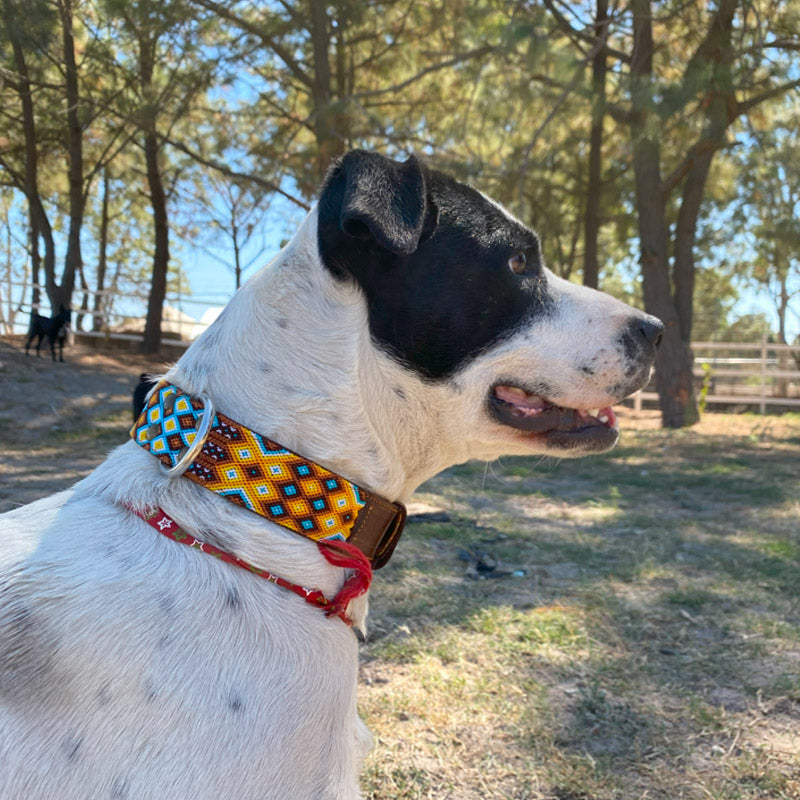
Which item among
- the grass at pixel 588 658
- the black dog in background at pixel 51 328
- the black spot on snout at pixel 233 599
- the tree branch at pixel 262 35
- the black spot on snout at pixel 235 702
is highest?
the tree branch at pixel 262 35

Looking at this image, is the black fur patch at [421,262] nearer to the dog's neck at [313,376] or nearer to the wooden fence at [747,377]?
the dog's neck at [313,376]

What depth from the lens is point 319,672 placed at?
1435 mm

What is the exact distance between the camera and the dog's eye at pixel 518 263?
189 cm

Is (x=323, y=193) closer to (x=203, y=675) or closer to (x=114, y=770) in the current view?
(x=203, y=675)

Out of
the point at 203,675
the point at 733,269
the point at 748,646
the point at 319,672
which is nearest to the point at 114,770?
the point at 203,675

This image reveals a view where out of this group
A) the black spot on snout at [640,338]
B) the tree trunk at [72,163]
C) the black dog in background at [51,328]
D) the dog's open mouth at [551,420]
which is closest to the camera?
the dog's open mouth at [551,420]

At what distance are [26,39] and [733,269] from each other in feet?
71.8

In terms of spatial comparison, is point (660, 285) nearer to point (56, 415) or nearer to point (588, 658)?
point (56, 415)

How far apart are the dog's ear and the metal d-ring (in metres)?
0.49

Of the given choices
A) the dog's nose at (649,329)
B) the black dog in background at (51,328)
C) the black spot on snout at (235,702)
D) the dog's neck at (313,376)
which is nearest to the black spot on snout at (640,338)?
the dog's nose at (649,329)

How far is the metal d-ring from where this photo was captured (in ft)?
4.81

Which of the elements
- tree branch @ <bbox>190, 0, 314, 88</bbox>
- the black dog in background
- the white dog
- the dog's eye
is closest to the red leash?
the white dog

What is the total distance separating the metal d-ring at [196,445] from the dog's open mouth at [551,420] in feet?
2.29

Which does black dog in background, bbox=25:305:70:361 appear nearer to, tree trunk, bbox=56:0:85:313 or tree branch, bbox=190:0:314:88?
tree trunk, bbox=56:0:85:313
